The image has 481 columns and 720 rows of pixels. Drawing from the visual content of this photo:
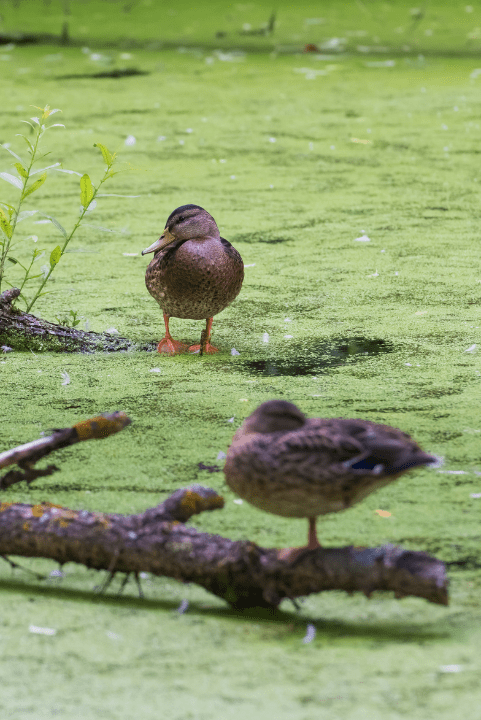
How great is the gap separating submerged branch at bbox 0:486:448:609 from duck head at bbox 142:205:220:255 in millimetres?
1693

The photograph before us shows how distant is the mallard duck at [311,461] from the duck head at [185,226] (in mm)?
1711

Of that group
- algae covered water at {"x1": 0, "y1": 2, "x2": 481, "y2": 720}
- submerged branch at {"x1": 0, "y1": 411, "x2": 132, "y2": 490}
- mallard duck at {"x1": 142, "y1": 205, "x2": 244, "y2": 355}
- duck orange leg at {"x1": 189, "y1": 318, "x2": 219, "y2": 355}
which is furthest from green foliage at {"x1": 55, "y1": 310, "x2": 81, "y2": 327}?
submerged branch at {"x1": 0, "y1": 411, "x2": 132, "y2": 490}

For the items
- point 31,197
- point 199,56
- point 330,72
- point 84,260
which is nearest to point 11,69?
point 199,56

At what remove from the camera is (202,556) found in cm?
201

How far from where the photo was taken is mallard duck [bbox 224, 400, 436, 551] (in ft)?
6.31

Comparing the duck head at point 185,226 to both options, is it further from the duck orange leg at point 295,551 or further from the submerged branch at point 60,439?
the duck orange leg at point 295,551

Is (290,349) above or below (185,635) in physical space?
below

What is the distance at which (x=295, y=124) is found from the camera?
773cm

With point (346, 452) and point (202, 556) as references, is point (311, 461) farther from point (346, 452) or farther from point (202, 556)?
point (202, 556)

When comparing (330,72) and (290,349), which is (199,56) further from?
(290,349)

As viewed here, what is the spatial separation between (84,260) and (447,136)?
3496 millimetres

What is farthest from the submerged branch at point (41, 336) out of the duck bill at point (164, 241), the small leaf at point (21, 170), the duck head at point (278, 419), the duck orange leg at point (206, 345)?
the duck head at point (278, 419)

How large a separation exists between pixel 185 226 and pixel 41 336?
0.68 metres

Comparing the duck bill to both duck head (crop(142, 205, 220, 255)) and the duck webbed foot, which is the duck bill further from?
the duck webbed foot
